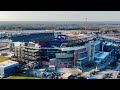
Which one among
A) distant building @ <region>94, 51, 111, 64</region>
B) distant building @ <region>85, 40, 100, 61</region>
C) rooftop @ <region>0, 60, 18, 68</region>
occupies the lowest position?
rooftop @ <region>0, 60, 18, 68</region>

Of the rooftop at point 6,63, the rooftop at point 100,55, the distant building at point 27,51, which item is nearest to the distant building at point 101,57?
the rooftop at point 100,55

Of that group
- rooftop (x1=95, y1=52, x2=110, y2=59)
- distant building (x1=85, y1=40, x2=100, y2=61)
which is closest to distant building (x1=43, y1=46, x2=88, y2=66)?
distant building (x1=85, y1=40, x2=100, y2=61)

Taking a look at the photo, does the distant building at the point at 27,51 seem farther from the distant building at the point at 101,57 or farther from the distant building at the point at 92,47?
the distant building at the point at 101,57

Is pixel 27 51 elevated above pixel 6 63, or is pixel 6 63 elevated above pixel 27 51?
pixel 27 51

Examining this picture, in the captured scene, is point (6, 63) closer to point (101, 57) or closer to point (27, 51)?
A: point (27, 51)

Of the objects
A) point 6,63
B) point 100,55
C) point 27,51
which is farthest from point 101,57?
point 6,63

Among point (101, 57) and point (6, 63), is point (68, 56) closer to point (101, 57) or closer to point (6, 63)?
point (101, 57)

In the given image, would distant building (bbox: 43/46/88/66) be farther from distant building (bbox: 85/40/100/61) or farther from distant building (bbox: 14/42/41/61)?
distant building (bbox: 14/42/41/61)

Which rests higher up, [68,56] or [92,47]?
[92,47]

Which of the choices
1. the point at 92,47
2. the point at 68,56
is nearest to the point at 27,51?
the point at 68,56

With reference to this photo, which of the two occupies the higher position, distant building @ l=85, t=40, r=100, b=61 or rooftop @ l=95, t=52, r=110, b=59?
distant building @ l=85, t=40, r=100, b=61

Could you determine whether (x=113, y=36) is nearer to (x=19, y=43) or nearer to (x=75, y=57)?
(x=75, y=57)
